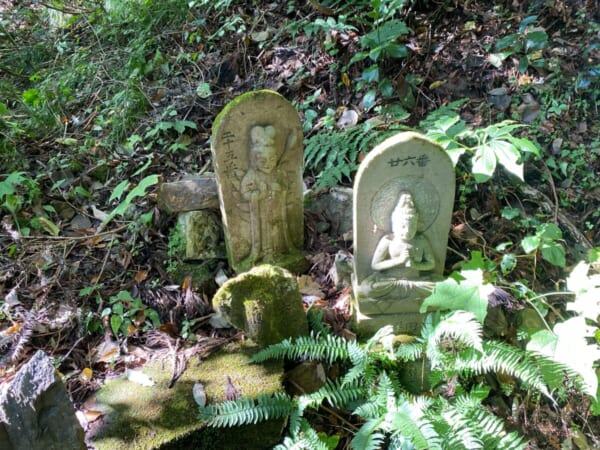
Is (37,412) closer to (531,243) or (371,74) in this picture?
(531,243)

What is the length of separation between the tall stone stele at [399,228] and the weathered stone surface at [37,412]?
1.80 meters

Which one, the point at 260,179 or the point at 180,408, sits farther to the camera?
the point at 260,179

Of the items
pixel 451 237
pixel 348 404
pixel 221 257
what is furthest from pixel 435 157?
pixel 221 257

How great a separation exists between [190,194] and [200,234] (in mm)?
335

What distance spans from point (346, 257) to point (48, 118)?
3.73 meters

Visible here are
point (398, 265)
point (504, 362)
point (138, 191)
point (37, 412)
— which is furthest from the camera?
point (138, 191)

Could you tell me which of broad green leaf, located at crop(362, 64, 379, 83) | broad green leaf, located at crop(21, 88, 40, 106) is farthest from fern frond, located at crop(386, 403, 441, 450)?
broad green leaf, located at crop(21, 88, 40, 106)

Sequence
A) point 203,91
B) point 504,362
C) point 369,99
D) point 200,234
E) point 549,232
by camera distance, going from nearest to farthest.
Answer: point 504,362 → point 549,232 → point 200,234 → point 369,99 → point 203,91

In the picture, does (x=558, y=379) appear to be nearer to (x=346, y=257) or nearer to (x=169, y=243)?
(x=346, y=257)

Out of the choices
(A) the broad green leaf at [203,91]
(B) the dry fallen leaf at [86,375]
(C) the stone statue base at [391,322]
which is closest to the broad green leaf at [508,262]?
(C) the stone statue base at [391,322]

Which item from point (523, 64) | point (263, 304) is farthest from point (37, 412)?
point (523, 64)

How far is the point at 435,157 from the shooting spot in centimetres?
275

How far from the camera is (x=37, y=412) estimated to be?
1.89m

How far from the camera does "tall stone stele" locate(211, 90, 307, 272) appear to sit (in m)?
3.23
